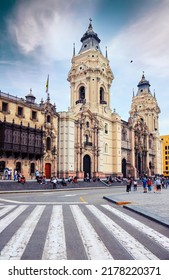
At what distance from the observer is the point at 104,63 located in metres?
55.7

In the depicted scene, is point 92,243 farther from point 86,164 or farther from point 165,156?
point 165,156

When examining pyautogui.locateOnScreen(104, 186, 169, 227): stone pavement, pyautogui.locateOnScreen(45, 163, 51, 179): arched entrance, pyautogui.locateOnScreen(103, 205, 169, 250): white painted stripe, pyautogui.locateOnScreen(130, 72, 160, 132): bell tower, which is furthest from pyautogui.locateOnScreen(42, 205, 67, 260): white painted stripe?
pyautogui.locateOnScreen(130, 72, 160, 132): bell tower

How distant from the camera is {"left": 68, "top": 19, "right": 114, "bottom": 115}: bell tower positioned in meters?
51.8

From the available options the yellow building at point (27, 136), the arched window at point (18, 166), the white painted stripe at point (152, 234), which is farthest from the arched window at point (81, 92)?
the white painted stripe at point (152, 234)

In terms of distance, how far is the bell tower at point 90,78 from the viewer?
5184 centimetres

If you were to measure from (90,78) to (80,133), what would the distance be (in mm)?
14395

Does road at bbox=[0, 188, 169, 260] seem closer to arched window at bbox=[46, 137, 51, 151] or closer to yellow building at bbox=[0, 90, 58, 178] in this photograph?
yellow building at bbox=[0, 90, 58, 178]

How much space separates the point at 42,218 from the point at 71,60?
179 feet

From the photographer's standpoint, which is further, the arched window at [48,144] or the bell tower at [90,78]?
the bell tower at [90,78]

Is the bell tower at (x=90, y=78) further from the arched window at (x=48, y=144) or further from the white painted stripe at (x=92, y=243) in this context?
the white painted stripe at (x=92, y=243)

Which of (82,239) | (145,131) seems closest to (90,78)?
(145,131)

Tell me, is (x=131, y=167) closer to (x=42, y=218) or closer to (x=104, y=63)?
(x=104, y=63)
